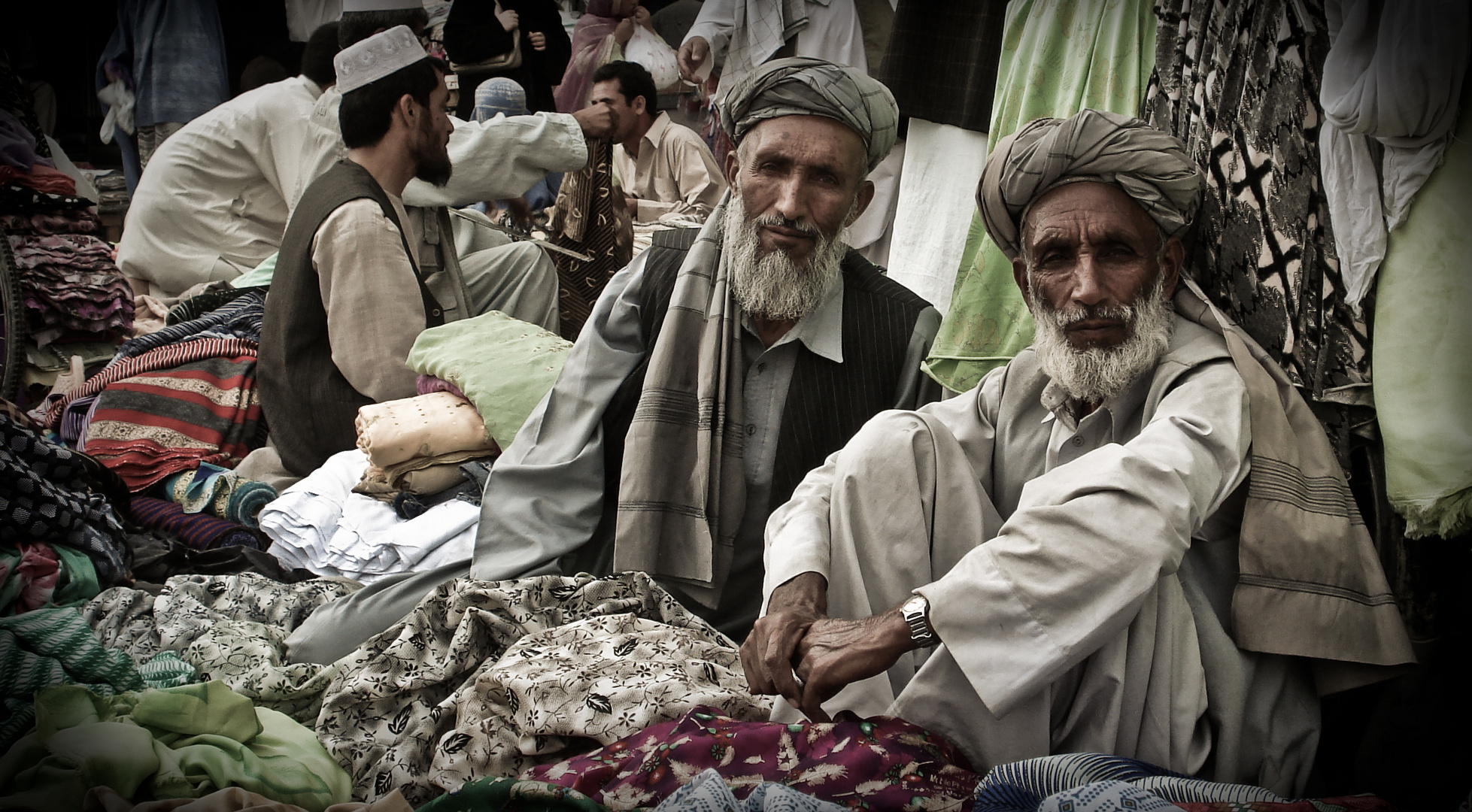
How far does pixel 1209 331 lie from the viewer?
6.76ft

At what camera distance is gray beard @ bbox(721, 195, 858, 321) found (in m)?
2.76

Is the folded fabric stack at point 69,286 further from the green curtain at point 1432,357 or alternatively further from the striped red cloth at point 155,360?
the green curtain at point 1432,357

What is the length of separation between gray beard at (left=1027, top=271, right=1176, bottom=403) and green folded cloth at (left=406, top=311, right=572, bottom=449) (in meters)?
1.57

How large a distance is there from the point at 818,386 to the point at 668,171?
15.7ft

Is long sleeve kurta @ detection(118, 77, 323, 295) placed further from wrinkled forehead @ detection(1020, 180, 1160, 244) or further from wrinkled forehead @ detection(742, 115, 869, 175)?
wrinkled forehead @ detection(1020, 180, 1160, 244)

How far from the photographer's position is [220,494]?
11.4 ft

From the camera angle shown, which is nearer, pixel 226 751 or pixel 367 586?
pixel 226 751

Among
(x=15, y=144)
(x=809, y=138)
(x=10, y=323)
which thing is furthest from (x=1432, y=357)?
(x=15, y=144)

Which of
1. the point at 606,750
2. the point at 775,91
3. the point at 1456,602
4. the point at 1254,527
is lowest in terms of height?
the point at 606,750

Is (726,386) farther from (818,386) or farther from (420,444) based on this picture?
(420,444)

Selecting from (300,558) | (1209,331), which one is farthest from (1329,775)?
(300,558)

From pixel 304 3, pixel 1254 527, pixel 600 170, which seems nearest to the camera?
pixel 1254 527

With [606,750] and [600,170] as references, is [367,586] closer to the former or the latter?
[606,750]

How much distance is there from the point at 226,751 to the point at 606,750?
0.72 meters
